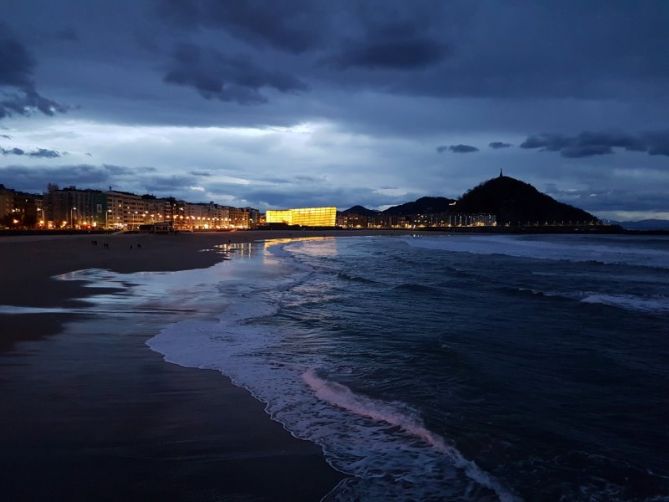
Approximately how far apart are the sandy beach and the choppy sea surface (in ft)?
1.27

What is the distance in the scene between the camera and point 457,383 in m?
6.74

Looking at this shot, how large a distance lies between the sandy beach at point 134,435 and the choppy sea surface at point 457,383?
39 centimetres

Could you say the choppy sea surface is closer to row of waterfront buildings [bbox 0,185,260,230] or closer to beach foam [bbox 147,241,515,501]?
beach foam [bbox 147,241,515,501]

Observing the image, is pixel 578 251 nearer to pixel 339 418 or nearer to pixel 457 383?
pixel 457 383

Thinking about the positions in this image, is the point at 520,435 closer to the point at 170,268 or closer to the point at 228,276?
the point at 228,276

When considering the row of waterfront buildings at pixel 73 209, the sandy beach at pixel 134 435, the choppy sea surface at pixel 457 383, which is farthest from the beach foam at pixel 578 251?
the row of waterfront buildings at pixel 73 209

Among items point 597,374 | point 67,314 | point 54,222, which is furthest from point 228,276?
point 54,222

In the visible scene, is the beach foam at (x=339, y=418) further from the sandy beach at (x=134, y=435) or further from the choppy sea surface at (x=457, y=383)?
the sandy beach at (x=134, y=435)

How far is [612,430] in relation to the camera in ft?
17.2

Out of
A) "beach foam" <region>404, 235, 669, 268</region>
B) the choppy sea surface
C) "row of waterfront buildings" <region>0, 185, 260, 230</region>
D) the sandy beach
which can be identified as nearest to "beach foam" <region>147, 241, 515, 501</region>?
the choppy sea surface

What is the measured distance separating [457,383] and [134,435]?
408cm

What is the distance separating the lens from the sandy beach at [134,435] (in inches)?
148

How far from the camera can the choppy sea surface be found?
4227 millimetres

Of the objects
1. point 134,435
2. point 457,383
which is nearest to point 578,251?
point 457,383
